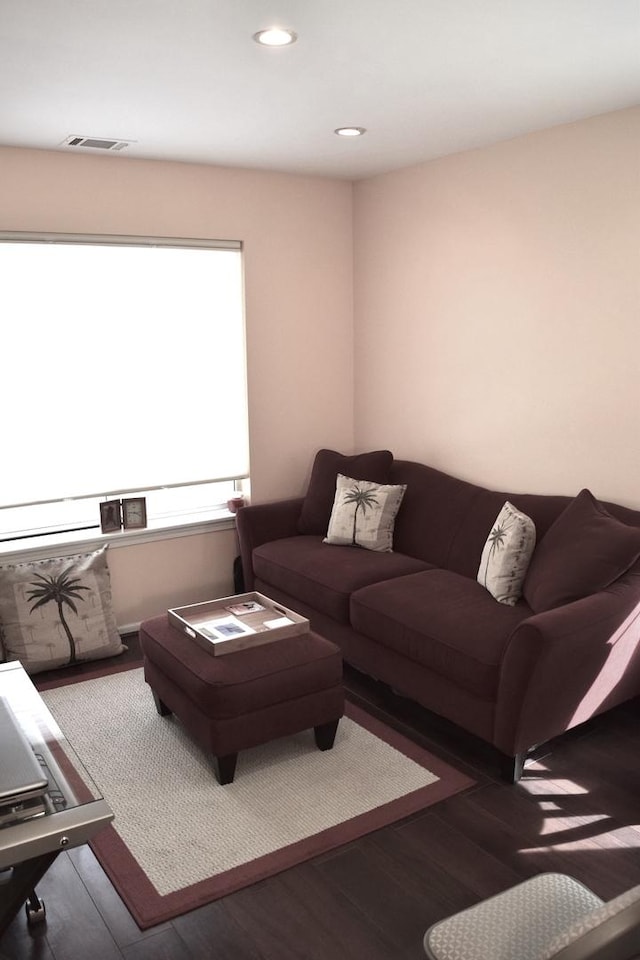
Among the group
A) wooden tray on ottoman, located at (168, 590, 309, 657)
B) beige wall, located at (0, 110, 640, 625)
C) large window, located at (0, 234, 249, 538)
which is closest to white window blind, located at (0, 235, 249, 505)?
large window, located at (0, 234, 249, 538)

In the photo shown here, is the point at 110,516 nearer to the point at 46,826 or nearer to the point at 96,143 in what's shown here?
the point at 96,143

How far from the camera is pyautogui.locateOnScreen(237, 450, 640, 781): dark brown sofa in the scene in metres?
2.93

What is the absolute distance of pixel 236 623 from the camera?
340 cm

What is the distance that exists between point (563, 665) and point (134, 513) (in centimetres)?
256

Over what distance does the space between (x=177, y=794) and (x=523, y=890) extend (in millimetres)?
1608

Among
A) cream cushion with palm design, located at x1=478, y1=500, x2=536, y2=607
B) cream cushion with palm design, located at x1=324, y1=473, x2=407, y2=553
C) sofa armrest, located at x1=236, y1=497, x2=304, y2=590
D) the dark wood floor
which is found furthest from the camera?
sofa armrest, located at x1=236, y1=497, x2=304, y2=590

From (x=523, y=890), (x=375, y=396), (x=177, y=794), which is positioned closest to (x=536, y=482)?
(x=375, y=396)

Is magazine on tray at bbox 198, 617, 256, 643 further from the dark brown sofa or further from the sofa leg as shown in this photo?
the sofa leg

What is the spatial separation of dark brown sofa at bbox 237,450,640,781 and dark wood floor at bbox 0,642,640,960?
22 cm

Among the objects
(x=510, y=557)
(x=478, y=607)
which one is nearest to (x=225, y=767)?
(x=478, y=607)

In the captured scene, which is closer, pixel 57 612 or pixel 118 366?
pixel 57 612

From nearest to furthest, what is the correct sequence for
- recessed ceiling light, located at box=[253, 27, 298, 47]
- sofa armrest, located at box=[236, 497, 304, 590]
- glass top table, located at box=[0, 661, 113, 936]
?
glass top table, located at box=[0, 661, 113, 936] → recessed ceiling light, located at box=[253, 27, 298, 47] → sofa armrest, located at box=[236, 497, 304, 590]

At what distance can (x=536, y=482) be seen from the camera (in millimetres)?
4055

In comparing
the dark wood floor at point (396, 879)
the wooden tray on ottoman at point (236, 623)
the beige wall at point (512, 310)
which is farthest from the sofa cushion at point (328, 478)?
the dark wood floor at point (396, 879)
